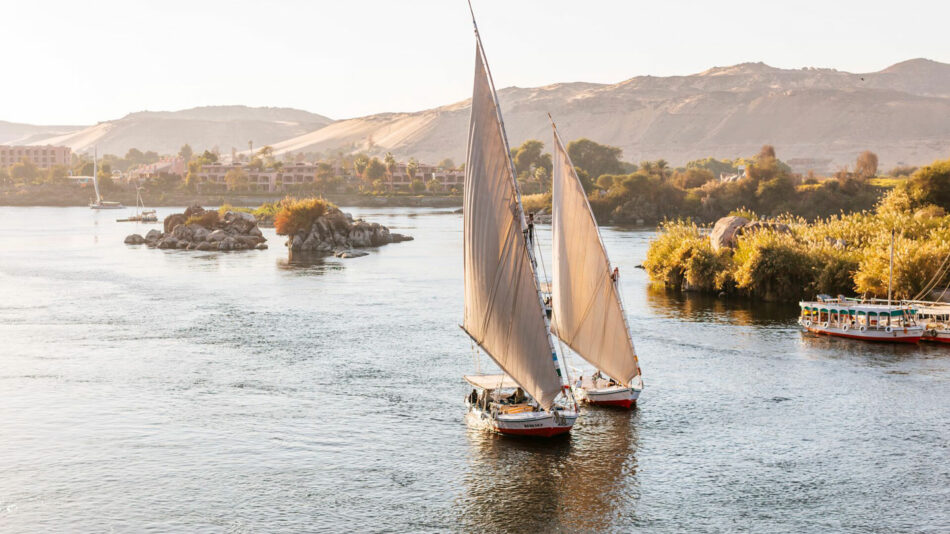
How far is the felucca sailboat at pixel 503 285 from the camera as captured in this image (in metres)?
35.8

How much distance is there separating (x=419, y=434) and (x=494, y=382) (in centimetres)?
382

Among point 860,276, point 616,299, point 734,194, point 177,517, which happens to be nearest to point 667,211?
point 734,194

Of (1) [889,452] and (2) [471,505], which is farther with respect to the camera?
(1) [889,452]

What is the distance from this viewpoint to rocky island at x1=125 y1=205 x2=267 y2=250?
132250 millimetres

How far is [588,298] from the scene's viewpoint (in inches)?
1683

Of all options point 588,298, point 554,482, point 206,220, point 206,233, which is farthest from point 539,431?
point 206,220

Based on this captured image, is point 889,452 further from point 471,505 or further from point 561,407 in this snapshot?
point 471,505

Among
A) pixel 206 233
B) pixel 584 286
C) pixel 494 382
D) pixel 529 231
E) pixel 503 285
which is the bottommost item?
pixel 494 382

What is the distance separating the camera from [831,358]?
53812mm

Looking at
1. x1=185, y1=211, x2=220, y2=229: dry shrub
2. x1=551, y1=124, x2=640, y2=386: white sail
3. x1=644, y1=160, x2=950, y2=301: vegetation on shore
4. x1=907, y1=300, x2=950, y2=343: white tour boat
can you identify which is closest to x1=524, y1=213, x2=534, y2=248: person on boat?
x1=551, y1=124, x2=640, y2=386: white sail

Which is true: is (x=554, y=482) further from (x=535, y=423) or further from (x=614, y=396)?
(x=614, y=396)

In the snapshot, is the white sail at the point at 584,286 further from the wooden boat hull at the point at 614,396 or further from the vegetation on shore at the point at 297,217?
the vegetation on shore at the point at 297,217

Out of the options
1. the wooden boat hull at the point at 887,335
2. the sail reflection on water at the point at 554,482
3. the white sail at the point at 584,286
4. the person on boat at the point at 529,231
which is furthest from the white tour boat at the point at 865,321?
the person on boat at the point at 529,231

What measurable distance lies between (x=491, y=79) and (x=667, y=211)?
16896 centimetres
